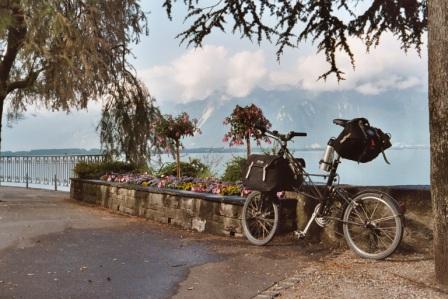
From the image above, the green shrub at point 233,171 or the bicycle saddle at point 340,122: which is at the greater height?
the bicycle saddle at point 340,122

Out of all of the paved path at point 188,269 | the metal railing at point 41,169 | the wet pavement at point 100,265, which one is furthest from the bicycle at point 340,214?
the metal railing at point 41,169

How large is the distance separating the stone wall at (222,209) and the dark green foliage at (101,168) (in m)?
1.42

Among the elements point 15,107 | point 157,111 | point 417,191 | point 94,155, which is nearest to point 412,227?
point 417,191

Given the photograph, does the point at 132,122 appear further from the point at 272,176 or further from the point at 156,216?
the point at 272,176

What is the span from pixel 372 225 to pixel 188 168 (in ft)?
21.2

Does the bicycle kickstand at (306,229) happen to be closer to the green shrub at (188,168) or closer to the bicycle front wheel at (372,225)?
the bicycle front wheel at (372,225)

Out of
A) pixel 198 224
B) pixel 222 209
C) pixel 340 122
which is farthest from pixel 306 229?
pixel 198 224

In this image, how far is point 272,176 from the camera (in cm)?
558

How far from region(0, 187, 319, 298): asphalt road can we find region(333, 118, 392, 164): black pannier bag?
1.14 metres

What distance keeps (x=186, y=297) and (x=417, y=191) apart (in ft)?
8.20

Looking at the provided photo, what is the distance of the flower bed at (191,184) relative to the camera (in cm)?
719

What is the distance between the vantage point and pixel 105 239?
21.7 feet

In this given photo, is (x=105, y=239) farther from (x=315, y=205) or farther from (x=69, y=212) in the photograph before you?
(x=69, y=212)

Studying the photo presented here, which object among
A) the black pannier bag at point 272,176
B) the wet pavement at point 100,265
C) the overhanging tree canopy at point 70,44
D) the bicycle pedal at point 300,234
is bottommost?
the wet pavement at point 100,265
